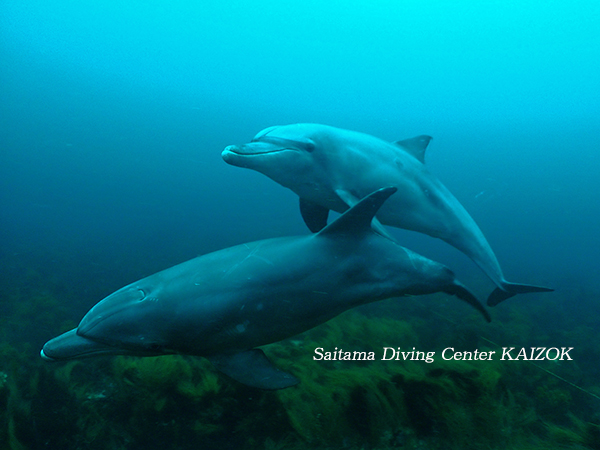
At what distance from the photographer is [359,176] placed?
4.33 m

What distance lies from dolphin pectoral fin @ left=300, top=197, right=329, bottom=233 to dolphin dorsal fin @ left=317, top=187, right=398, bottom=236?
6.52ft

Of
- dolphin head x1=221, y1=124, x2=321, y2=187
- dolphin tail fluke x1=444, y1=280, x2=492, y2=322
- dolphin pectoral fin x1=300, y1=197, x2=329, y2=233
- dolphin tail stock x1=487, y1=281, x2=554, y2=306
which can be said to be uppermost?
dolphin head x1=221, y1=124, x2=321, y2=187

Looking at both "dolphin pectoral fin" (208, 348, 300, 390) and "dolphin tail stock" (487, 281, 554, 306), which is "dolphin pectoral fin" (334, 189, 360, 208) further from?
"dolphin tail stock" (487, 281, 554, 306)

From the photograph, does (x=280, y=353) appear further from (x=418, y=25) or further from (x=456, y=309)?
(x=418, y=25)

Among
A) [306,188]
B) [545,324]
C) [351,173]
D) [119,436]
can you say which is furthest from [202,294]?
[545,324]

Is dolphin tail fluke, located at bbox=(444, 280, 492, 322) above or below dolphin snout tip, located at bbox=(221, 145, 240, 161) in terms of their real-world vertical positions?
below

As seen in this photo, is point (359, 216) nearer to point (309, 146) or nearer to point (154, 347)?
point (309, 146)

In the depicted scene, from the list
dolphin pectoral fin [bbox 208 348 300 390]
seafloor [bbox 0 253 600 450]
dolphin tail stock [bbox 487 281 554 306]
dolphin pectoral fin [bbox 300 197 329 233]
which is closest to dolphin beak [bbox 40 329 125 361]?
dolphin pectoral fin [bbox 208 348 300 390]

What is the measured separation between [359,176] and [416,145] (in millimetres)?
1466

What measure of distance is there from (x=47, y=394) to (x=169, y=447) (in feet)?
5.70

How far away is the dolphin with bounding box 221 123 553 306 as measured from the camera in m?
4.04

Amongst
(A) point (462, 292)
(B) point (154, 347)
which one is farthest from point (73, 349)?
(A) point (462, 292)

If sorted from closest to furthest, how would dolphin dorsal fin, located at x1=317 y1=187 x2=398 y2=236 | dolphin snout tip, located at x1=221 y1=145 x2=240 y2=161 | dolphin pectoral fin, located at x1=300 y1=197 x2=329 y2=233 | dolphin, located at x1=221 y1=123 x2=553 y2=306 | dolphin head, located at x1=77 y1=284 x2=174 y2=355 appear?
1. dolphin head, located at x1=77 y1=284 x2=174 y2=355
2. dolphin dorsal fin, located at x1=317 y1=187 x2=398 y2=236
3. dolphin snout tip, located at x1=221 y1=145 x2=240 y2=161
4. dolphin, located at x1=221 y1=123 x2=553 y2=306
5. dolphin pectoral fin, located at x1=300 y1=197 x2=329 y2=233

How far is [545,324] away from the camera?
739 centimetres
